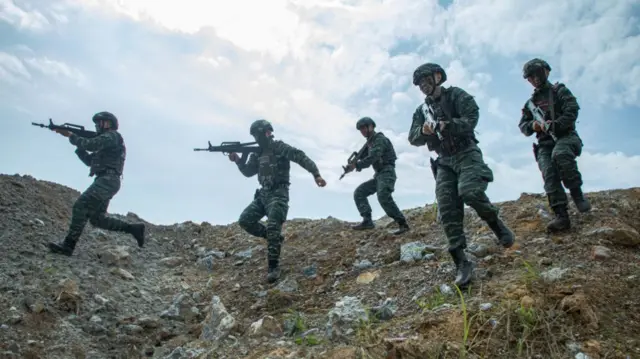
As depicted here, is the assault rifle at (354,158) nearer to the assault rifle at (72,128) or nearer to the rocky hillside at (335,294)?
the rocky hillside at (335,294)

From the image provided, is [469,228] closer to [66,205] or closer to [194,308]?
[194,308]

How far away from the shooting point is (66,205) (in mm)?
9039

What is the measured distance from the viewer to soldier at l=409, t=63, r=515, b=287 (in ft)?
13.1

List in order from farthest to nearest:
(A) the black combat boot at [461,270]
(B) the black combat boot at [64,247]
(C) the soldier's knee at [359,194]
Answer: (C) the soldier's knee at [359,194] → (B) the black combat boot at [64,247] → (A) the black combat boot at [461,270]

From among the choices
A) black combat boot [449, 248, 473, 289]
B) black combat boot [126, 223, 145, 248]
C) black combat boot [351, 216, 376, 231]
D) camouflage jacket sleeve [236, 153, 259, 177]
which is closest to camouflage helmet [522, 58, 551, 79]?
black combat boot [449, 248, 473, 289]

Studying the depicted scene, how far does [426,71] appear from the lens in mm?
4395

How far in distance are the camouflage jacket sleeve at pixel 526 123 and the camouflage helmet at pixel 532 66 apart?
16.7 inches

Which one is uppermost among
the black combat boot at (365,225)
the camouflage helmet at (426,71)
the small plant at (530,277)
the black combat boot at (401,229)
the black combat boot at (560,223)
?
the camouflage helmet at (426,71)

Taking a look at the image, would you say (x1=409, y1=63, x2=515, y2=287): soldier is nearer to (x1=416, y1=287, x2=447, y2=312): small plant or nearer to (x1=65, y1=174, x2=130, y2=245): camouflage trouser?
(x1=416, y1=287, x2=447, y2=312): small plant

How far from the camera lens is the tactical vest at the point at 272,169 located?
651cm

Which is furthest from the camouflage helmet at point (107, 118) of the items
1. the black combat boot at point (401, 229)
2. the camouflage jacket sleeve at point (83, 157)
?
the black combat boot at point (401, 229)

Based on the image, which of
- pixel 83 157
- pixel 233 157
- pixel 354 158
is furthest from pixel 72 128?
pixel 354 158

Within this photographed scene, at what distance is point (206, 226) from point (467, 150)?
7298 mm

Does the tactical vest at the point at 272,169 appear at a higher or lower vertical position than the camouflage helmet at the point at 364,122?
lower
